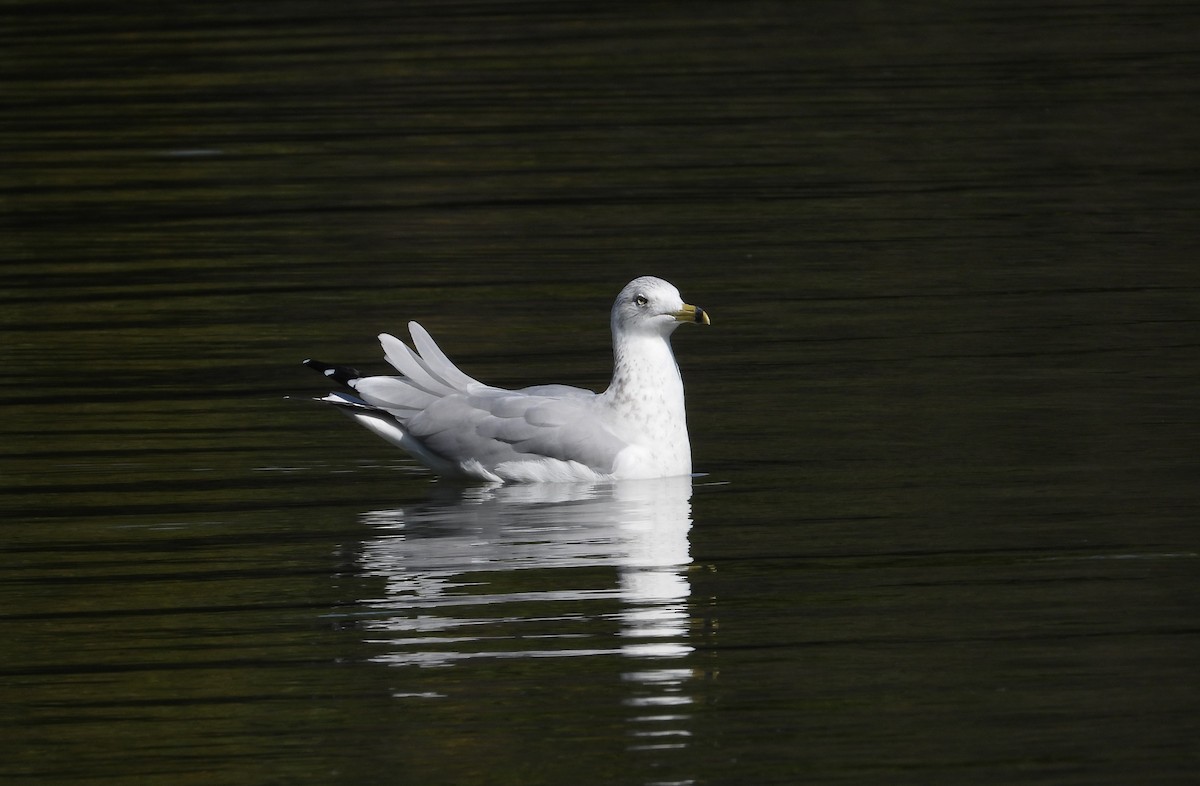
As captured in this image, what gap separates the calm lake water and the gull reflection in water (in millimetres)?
24

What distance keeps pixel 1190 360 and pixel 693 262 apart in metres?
3.45

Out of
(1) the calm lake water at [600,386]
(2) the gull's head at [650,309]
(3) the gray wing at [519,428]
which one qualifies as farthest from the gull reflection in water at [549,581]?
(2) the gull's head at [650,309]

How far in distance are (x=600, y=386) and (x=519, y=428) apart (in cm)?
142

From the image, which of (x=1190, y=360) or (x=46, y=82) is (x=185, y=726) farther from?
(x=46, y=82)

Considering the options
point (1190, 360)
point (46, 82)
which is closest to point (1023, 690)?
point (1190, 360)

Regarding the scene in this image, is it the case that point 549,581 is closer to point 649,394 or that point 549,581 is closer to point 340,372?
point 649,394

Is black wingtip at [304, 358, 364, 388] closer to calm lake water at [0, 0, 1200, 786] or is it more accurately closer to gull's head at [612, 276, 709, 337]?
calm lake water at [0, 0, 1200, 786]

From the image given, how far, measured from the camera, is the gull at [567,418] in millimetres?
9109

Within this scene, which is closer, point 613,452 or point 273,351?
point 613,452

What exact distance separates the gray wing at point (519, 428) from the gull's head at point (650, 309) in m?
0.34

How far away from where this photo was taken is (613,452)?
9.10 meters

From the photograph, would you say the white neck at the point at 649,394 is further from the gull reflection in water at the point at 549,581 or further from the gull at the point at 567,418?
the gull reflection in water at the point at 549,581

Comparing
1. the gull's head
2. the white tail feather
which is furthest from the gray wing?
the gull's head

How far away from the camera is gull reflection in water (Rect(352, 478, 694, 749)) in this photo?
6.79 meters
